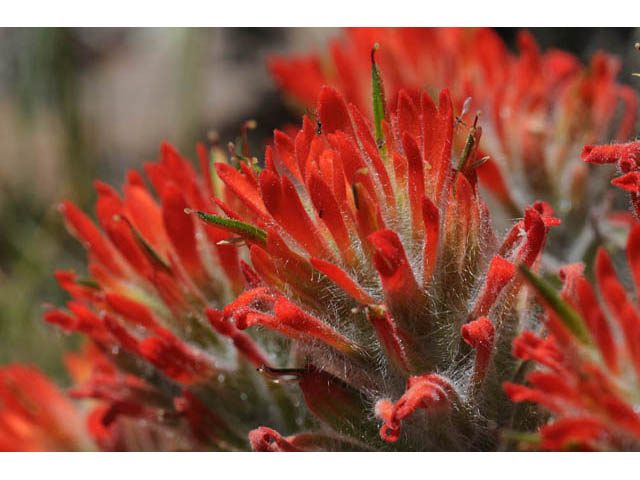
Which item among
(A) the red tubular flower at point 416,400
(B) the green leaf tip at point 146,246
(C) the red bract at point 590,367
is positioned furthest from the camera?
(B) the green leaf tip at point 146,246

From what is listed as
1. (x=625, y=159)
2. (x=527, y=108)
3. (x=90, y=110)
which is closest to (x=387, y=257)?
(x=625, y=159)

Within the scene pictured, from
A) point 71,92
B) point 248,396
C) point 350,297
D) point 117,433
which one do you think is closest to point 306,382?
point 350,297

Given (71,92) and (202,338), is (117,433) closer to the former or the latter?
(202,338)

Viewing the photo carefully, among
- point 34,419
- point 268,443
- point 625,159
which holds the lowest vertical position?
point 34,419

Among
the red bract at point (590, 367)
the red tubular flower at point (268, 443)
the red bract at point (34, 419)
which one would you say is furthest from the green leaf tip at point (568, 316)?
the red bract at point (34, 419)

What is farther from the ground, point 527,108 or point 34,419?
point 527,108

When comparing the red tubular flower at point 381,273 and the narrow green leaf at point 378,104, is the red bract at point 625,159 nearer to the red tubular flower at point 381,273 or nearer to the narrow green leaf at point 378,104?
the red tubular flower at point 381,273

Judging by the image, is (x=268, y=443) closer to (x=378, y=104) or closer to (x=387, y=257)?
(x=387, y=257)
